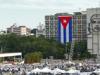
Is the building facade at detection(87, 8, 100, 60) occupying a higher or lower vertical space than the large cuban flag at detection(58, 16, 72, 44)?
lower

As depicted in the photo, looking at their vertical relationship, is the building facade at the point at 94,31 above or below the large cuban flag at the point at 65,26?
below

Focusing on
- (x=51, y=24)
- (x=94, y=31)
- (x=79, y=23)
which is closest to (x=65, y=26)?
(x=94, y=31)

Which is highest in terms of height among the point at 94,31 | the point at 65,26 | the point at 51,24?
the point at 65,26

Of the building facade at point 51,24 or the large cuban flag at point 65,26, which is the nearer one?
the large cuban flag at point 65,26

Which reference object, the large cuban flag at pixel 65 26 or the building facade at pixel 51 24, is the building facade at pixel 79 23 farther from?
the large cuban flag at pixel 65 26

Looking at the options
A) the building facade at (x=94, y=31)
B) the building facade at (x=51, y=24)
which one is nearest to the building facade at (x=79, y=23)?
the building facade at (x=51, y=24)

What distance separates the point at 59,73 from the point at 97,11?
4217 cm

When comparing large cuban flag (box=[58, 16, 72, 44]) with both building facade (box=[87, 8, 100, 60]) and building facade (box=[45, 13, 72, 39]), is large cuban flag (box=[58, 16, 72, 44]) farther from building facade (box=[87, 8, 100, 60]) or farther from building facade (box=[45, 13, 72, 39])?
building facade (box=[45, 13, 72, 39])

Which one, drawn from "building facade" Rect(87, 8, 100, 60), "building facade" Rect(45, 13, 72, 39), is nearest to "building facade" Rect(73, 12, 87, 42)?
"building facade" Rect(45, 13, 72, 39)

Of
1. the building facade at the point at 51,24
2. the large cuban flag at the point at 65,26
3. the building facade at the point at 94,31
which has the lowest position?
the building facade at the point at 51,24

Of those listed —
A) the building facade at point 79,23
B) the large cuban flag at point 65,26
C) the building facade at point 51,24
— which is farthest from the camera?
the building facade at point 51,24

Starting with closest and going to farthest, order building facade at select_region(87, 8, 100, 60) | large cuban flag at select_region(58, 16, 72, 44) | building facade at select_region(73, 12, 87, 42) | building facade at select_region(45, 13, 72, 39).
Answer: large cuban flag at select_region(58, 16, 72, 44)
building facade at select_region(87, 8, 100, 60)
building facade at select_region(73, 12, 87, 42)
building facade at select_region(45, 13, 72, 39)

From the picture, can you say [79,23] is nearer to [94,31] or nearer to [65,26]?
[94,31]

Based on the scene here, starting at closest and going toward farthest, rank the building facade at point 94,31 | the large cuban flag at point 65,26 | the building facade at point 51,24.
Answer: the large cuban flag at point 65,26 → the building facade at point 94,31 → the building facade at point 51,24
